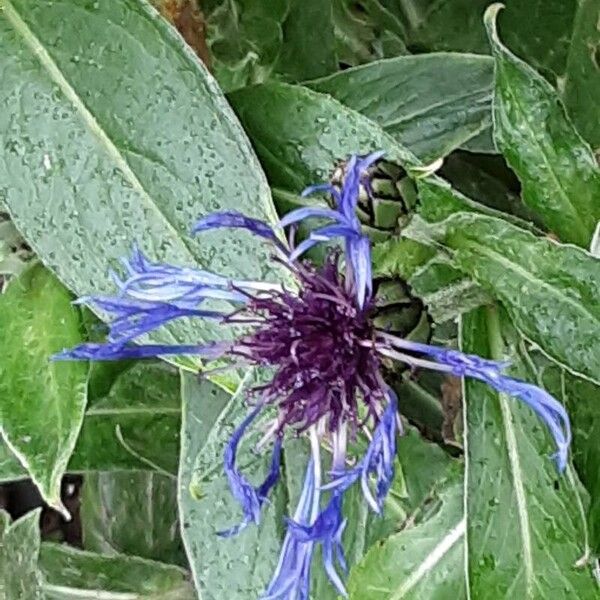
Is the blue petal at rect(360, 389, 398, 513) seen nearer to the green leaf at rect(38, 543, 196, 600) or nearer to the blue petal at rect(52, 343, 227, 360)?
the blue petal at rect(52, 343, 227, 360)

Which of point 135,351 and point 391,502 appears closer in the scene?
point 135,351

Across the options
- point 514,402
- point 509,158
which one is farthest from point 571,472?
point 509,158

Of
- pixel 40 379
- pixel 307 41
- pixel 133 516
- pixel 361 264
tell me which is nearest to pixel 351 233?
pixel 361 264

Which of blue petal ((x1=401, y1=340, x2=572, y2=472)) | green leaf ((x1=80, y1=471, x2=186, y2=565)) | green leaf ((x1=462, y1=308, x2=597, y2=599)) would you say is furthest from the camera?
green leaf ((x1=80, y1=471, x2=186, y2=565))

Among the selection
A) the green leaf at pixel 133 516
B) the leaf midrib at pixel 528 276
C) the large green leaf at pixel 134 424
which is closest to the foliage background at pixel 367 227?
the leaf midrib at pixel 528 276

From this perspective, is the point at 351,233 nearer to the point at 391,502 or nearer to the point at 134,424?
the point at 391,502

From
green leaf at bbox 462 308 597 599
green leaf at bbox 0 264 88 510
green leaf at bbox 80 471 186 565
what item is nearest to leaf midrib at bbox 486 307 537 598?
green leaf at bbox 462 308 597 599
